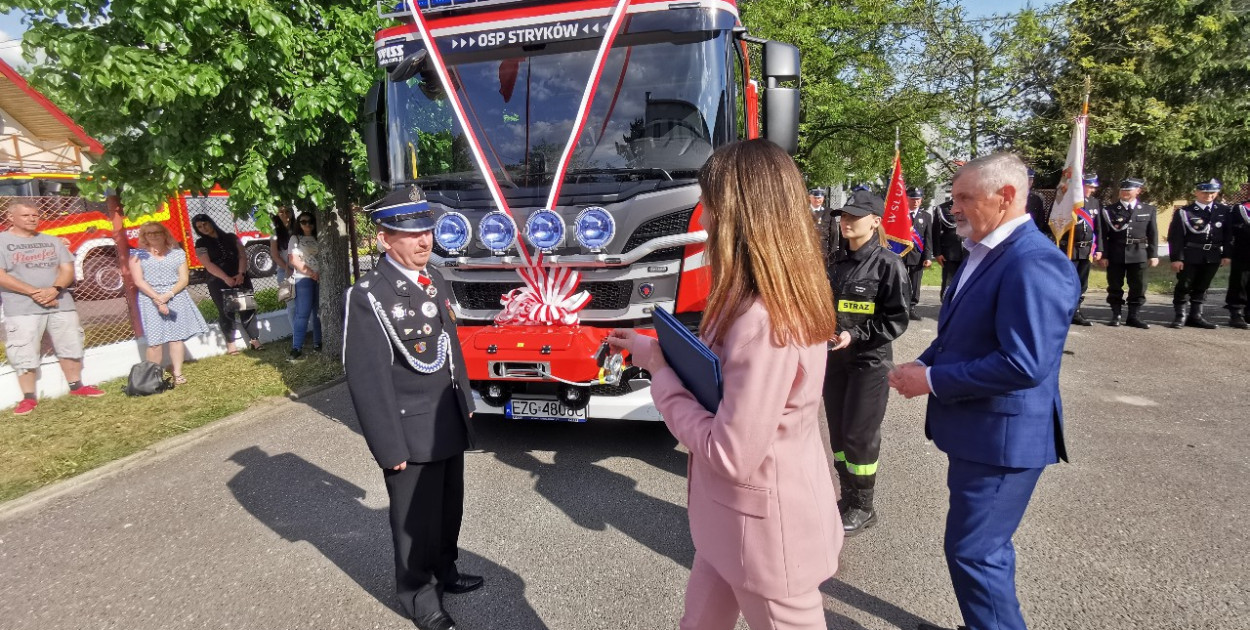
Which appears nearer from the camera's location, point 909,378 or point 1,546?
point 909,378

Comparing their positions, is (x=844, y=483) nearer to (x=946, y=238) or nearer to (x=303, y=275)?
(x=303, y=275)

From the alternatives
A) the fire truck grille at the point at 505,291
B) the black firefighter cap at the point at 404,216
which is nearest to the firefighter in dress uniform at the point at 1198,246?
the fire truck grille at the point at 505,291

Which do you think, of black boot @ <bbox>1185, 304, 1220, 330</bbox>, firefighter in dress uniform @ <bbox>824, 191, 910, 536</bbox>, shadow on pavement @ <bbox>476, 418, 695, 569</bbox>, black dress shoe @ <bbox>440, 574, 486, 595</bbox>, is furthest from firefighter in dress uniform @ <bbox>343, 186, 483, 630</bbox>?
black boot @ <bbox>1185, 304, 1220, 330</bbox>

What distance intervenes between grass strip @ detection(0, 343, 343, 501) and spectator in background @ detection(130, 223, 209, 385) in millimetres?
438

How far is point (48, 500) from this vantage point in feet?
13.4

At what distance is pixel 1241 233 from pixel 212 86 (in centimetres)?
1247

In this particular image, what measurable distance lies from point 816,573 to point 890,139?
17.3 m

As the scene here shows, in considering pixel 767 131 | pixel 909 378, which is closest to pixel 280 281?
pixel 767 131

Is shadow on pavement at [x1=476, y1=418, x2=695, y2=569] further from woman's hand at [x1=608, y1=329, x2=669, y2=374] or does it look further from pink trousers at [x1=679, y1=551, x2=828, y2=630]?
woman's hand at [x1=608, y1=329, x2=669, y2=374]

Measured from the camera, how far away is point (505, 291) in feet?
14.0

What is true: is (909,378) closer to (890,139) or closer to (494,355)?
(494,355)

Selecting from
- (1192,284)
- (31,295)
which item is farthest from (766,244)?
(1192,284)

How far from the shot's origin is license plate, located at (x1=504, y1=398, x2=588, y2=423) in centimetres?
411

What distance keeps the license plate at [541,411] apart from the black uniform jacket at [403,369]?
131cm
